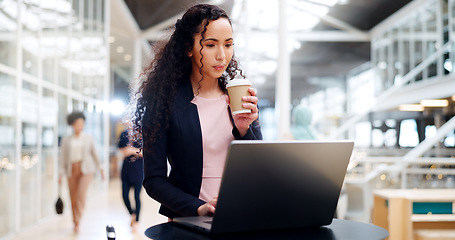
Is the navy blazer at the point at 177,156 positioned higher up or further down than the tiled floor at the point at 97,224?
higher up

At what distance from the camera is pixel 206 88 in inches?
54.3

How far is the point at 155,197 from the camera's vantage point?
4.04 ft

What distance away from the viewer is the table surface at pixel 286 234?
1.00 metres

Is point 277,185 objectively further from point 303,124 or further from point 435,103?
point 435,103

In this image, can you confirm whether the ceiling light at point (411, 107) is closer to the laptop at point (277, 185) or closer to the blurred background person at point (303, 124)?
the blurred background person at point (303, 124)

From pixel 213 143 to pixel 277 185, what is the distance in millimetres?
333

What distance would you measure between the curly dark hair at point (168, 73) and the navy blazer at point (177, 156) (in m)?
0.03

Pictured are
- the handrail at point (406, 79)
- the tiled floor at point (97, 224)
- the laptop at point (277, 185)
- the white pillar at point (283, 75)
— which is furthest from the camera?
the handrail at point (406, 79)

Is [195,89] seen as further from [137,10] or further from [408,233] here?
[137,10]

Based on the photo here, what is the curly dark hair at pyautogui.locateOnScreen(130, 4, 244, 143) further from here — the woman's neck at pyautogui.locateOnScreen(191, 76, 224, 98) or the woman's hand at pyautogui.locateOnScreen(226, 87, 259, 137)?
the woman's hand at pyautogui.locateOnScreen(226, 87, 259, 137)

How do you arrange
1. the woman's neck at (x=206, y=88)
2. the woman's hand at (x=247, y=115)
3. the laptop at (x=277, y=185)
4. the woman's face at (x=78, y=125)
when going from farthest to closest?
the woman's face at (x=78, y=125) < the woman's neck at (x=206, y=88) < the woman's hand at (x=247, y=115) < the laptop at (x=277, y=185)

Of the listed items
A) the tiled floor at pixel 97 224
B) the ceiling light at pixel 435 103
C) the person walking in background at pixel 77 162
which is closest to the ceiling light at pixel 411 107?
the ceiling light at pixel 435 103

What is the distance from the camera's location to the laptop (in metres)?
0.94

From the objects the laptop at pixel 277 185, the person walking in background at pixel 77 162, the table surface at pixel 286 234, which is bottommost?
the person walking in background at pixel 77 162
